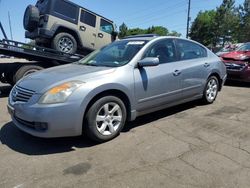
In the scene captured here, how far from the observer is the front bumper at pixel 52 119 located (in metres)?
3.63

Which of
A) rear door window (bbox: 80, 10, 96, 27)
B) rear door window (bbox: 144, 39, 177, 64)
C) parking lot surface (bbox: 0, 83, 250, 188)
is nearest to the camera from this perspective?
parking lot surface (bbox: 0, 83, 250, 188)

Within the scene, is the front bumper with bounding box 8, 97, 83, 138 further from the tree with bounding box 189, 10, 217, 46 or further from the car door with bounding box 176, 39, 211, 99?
the tree with bounding box 189, 10, 217, 46

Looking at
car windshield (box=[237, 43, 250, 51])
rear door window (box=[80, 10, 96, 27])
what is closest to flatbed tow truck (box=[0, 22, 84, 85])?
rear door window (box=[80, 10, 96, 27])

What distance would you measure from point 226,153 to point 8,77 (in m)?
5.92

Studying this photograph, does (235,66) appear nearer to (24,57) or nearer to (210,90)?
(210,90)

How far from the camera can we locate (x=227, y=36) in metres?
54.5

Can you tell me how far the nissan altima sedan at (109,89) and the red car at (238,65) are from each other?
3.52 m

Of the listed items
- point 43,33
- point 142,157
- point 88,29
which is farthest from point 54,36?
point 142,157

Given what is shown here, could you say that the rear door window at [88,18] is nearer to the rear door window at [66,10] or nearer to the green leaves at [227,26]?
the rear door window at [66,10]

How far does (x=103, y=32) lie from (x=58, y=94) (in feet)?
22.1

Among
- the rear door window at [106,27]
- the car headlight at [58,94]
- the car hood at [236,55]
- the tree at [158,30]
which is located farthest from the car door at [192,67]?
the tree at [158,30]

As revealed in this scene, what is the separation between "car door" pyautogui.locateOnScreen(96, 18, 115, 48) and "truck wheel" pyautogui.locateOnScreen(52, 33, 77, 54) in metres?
1.10

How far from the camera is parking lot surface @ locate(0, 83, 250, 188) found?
3047 millimetres

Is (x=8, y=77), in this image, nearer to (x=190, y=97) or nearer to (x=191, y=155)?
(x=190, y=97)
